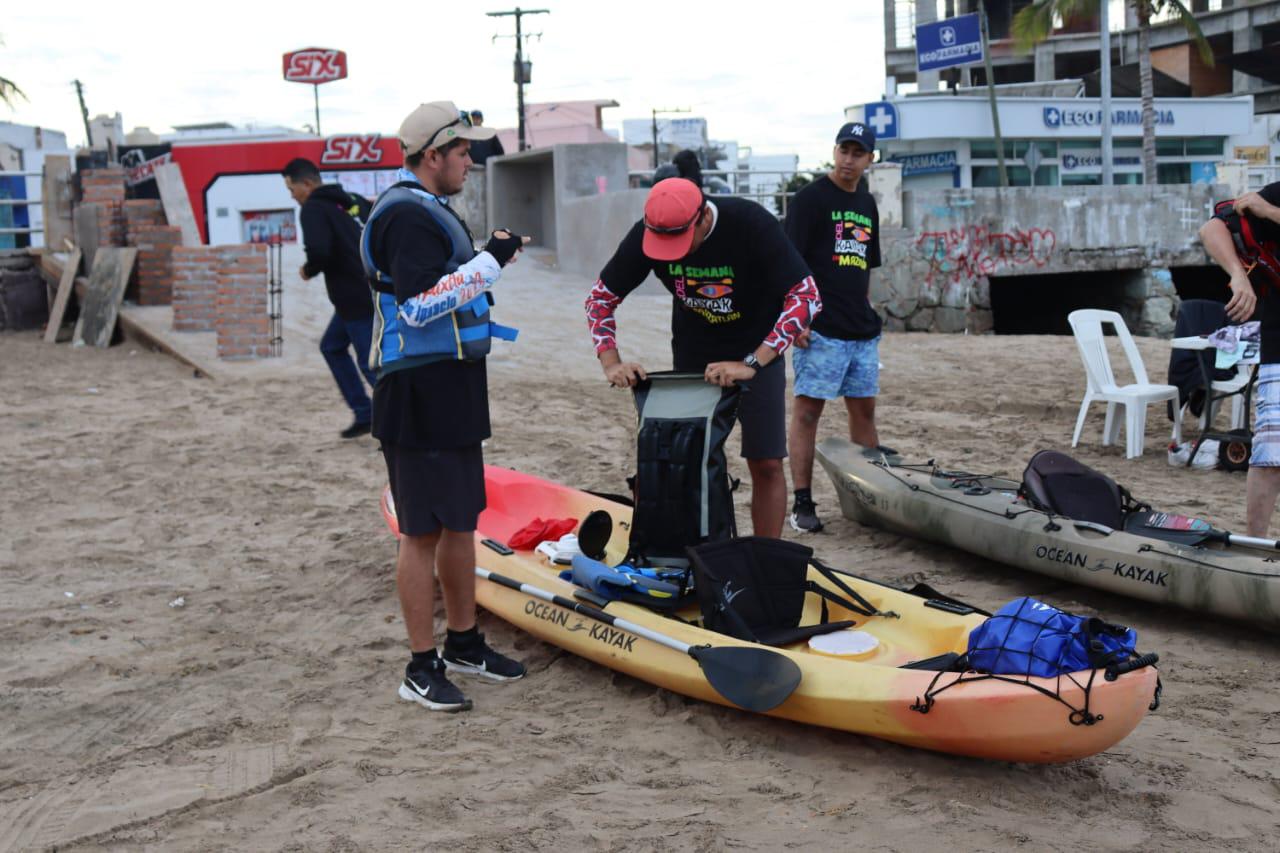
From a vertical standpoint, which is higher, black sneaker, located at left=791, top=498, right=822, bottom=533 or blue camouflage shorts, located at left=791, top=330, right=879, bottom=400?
blue camouflage shorts, located at left=791, top=330, right=879, bottom=400

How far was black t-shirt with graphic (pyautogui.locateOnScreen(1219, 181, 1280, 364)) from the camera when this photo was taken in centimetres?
445

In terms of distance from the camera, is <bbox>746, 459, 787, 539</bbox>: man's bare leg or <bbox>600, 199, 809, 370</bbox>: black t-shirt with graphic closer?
<bbox>600, 199, 809, 370</bbox>: black t-shirt with graphic

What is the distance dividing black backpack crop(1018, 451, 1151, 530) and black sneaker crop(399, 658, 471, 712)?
2.72m

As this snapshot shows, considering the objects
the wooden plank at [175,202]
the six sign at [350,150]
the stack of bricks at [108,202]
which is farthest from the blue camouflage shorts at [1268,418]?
the six sign at [350,150]

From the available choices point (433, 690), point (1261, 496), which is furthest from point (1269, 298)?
point (433, 690)

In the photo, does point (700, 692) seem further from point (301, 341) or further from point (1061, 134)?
point (1061, 134)

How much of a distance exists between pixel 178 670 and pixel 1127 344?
6.44m

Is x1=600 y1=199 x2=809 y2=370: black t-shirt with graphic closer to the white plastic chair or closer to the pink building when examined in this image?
the white plastic chair

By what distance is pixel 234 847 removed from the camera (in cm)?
281

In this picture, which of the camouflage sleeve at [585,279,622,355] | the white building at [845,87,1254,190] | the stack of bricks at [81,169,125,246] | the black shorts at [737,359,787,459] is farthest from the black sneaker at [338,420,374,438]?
the white building at [845,87,1254,190]

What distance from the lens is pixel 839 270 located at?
555 centimetres

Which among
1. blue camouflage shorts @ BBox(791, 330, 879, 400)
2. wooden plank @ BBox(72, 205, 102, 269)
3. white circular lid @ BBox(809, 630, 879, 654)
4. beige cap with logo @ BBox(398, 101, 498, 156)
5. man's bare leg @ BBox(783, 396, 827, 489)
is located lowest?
white circular lid @ BBox(809, 630, 879, 654)

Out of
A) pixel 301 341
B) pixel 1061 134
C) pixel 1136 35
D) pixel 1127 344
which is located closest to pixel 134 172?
pixel 301 341

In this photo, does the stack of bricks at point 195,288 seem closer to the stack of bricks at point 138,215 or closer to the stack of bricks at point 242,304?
the stack of bricks at point 242,304
